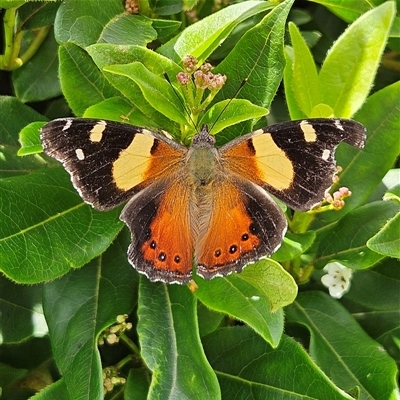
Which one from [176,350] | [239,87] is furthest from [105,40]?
[176,350]

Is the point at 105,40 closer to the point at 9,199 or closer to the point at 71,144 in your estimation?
the point at 71,144

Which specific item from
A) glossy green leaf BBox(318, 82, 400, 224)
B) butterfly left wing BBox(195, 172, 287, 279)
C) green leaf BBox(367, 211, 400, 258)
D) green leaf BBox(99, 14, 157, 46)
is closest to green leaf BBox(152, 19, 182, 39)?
green leaf BBox(99, 14, 157, 46)

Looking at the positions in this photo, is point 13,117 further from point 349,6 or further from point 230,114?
point 349,6

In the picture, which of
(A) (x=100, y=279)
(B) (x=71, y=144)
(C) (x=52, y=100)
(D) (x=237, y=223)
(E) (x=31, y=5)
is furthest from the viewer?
(C) (x=52, y=100)

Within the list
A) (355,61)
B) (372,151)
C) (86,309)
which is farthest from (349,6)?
(86,309)

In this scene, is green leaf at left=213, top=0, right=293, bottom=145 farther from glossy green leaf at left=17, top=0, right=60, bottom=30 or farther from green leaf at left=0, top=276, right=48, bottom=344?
green leaf at left=0, top=276, right=48, bottom=344
